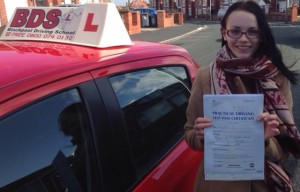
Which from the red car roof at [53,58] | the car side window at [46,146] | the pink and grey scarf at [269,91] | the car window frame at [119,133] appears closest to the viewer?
the car side window at [46,146]

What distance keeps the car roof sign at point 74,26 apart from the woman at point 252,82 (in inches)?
21.4

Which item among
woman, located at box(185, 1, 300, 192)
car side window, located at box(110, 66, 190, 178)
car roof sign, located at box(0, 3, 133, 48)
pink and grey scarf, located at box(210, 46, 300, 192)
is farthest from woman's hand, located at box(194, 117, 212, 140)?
car roof sign, located at box(0, 3, 133, 48)

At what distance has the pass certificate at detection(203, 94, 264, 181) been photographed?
1.73 meters

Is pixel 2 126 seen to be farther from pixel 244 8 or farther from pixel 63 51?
pixel 244 8

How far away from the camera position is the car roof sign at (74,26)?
2.15 metres

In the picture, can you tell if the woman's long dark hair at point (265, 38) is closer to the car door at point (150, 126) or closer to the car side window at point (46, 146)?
the car door at point (150, 126)

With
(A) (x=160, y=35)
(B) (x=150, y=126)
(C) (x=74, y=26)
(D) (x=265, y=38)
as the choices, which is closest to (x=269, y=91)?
(D) (x=265, y=38)

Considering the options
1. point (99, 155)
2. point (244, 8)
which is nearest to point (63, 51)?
point (99, 155)

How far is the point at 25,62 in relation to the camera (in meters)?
1.65

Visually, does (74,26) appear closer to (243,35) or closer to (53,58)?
(53,58)

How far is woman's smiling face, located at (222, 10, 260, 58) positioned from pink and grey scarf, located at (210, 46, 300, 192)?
53 mm

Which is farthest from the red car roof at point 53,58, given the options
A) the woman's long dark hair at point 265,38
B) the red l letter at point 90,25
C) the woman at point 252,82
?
the woman's long dark hair at point 265,38

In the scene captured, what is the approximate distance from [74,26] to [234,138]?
3.54ft

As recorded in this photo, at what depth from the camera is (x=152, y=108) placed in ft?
7.02
